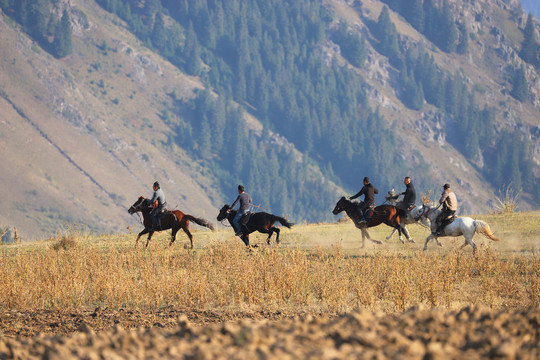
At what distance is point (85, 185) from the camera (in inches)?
6181

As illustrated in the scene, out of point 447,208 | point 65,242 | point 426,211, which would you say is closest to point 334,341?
point 447,208

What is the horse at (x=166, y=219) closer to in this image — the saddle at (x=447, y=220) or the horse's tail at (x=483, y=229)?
the saddle at (x=447, y=220)

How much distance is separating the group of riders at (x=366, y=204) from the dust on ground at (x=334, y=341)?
13322 mm

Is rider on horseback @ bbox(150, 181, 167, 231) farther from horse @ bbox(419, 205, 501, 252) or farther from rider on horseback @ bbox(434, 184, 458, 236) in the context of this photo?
rider on horseback @ bbox(434, 184, 458, 236)

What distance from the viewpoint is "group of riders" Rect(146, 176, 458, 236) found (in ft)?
68.7

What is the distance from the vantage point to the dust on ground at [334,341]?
6.17m

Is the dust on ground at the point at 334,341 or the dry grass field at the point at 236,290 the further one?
the dry grass field at the point at 236,290

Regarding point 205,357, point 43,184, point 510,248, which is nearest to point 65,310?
point 205,357

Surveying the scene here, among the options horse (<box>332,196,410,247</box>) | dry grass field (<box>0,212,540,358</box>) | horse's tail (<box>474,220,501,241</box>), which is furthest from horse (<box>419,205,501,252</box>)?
dry grass field (<box>0,212,540,358</box>)

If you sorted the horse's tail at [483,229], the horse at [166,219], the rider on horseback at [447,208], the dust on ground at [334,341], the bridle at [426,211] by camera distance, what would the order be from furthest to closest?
1. the horse at [166,219]
2. the bridle at [426,211]
3. the rider on horseback at [447,208]
4. the horse's tail at [483,229]
5. the dust on ground at [334,341]

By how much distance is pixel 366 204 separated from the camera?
23.1 meters

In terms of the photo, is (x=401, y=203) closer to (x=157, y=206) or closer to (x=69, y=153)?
(x=157, y=206)

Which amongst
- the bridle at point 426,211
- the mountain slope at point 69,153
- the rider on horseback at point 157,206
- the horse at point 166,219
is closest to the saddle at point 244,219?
the horse at point 166,219

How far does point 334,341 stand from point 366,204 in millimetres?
16582
